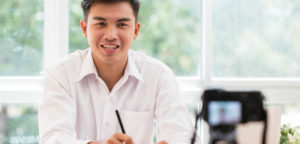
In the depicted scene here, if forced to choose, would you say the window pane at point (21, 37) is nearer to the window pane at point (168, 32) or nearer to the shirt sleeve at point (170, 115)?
the window pane at point (168, 32)

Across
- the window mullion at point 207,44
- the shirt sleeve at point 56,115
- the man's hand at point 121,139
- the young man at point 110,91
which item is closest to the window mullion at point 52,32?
the young man at point 110,91

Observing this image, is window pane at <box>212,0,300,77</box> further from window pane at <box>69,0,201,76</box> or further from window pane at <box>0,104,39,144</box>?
window pane at <box>0,104,39,144</box>

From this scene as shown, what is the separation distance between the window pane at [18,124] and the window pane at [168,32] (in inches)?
19.9

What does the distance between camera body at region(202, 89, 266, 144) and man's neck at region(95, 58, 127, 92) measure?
2.83 ft

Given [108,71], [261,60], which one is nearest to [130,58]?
[108,71]

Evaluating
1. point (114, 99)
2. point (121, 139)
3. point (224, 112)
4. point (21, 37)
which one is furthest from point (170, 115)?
point (21, 37)

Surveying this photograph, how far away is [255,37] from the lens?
7.15 ft

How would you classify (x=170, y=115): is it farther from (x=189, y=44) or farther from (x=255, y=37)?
(x=255, y=37)

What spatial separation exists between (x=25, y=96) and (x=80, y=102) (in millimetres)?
695

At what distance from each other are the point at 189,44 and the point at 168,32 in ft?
0.54

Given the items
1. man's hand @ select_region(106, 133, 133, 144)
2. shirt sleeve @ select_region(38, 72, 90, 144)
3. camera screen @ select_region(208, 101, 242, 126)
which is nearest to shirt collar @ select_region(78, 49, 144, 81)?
shirt sleeve @ select_region(38, 72, 90, 144)

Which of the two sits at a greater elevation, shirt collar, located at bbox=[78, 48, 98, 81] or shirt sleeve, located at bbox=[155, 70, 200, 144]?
shirt collar, located at bbox=[78, 48, 98, 81]

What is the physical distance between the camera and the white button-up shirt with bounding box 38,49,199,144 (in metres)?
1.37

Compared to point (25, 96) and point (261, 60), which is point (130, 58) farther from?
point (261, 60)
